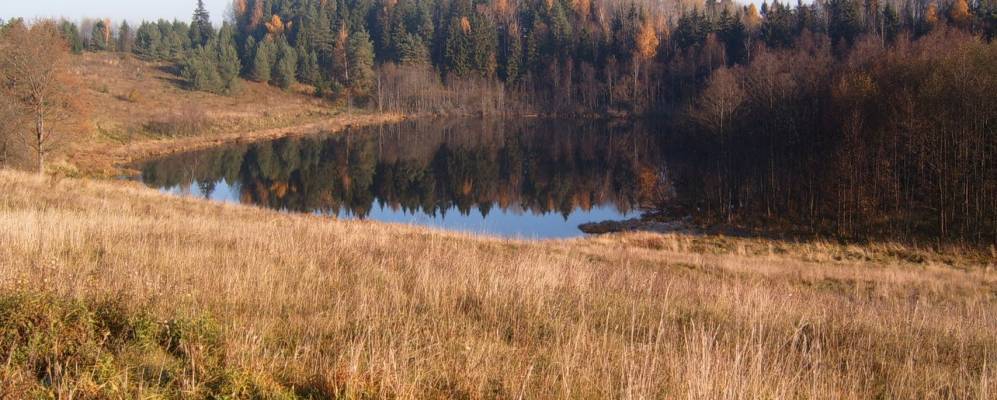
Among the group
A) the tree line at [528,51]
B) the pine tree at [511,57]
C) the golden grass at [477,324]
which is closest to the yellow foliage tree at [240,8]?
the tree line at [528,51]

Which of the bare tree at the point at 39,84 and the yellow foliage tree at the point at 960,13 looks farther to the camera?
the yellow foliage tree at the point at 960,13

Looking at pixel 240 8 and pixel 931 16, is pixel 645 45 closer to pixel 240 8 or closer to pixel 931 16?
pixel 931 16

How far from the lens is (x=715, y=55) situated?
81.0 m

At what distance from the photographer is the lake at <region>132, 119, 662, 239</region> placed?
3073 cm

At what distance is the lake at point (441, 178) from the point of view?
30734 millimetres

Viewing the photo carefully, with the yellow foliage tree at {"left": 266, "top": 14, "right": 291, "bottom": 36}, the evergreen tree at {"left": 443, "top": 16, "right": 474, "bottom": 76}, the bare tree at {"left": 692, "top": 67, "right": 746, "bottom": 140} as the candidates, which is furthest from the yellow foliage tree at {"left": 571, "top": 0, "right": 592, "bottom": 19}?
the bare tree at {"left": 692, "top": 67, "right": 746, "bottom": 140}

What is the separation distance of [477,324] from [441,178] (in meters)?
35.8

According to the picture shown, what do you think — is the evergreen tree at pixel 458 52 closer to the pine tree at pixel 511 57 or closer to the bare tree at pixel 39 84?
the pine tree at pixel 511 57

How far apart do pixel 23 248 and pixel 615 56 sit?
93.1m

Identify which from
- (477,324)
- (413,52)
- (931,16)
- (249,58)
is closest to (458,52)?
(413,52)

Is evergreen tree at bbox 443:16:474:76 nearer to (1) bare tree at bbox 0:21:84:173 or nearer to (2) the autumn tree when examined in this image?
(2) the autumn tree

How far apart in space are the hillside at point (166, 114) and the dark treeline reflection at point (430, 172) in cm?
362

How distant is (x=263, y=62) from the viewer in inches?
3351

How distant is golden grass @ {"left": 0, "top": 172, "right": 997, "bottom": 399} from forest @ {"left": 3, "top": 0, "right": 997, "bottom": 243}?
2023cm
